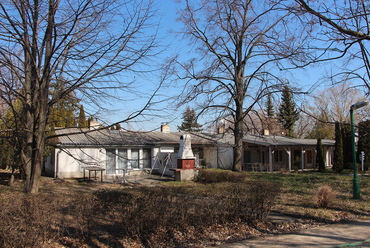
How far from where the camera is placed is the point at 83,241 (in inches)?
215

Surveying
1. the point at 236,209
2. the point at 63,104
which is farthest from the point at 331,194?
the point at 63,104

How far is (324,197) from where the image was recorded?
29.7ft

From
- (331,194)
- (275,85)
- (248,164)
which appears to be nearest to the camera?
(331,194)

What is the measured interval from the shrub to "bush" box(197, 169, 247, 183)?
4.75 m

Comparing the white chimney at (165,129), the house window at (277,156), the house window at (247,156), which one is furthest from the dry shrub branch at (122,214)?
the house window at (277,156)

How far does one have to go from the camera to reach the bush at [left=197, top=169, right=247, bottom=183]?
1394 centimetres

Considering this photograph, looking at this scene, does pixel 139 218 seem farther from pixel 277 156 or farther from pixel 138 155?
pixel 277 156

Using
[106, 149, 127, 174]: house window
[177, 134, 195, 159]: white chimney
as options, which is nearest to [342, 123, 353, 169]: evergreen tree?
[177, 134, 195, 159]: white chimney

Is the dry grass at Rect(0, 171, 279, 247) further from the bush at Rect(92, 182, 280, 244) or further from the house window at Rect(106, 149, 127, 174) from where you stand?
the house window at Rect(106, 149, 127, 174)

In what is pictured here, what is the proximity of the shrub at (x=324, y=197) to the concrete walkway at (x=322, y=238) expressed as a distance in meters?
1.81

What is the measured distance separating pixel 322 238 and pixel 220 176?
27.9ft

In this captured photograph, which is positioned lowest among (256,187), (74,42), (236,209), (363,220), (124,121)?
(363,220)

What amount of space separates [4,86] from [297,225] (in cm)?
763

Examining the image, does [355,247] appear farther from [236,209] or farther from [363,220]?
[363,220]
